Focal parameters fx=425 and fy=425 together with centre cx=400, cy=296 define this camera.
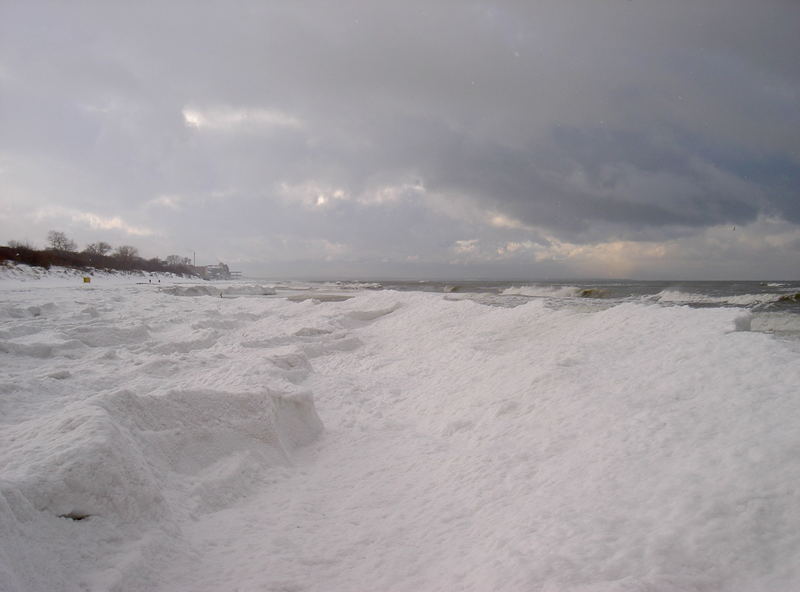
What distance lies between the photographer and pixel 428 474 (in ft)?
16.9

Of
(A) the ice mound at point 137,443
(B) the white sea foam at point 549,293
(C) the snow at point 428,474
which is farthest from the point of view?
(B) the white sea foam at point 549,293

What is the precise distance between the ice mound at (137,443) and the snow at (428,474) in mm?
19

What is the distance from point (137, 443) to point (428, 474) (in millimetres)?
3202

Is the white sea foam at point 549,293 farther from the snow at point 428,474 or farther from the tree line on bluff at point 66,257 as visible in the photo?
the tree line on bluff at point 66,257

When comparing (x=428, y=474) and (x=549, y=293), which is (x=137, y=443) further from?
(x=549, y=293)

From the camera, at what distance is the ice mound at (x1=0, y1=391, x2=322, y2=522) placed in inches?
131

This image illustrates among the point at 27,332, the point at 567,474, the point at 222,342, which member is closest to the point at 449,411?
the point at 567,474

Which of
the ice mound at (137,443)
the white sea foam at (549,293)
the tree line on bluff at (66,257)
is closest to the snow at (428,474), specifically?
the ice mound at (137,443)

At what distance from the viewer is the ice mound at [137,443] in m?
3.34

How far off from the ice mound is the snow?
0.06 feet

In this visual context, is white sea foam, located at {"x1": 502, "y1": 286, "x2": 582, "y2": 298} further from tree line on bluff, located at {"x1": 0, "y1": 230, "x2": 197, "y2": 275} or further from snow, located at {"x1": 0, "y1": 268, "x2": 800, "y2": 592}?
tree line on bluff, located at {"x1": 0, "y1": 230, "x2": 197, "y2": 275}

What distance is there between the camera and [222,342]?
1324 cm

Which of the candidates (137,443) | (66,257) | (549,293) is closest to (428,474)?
(137,443)

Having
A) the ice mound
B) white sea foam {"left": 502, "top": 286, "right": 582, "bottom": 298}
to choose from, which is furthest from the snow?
white sea foam {"left": 502, "top": 286, "right": 582, "bottom": 298}
